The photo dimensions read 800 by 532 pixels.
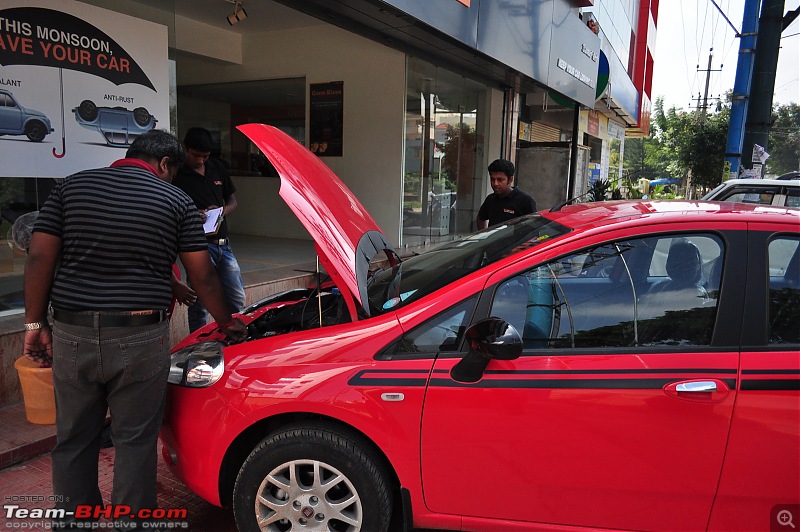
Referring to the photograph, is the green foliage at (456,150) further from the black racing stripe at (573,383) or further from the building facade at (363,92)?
the black racing stripe at (573,383)

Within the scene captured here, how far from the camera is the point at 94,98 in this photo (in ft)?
16.2

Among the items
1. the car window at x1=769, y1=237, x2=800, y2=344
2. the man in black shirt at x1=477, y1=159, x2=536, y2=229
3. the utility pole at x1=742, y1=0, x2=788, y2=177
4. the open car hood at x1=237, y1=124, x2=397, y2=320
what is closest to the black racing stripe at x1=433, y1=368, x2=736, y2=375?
the car window at x1=769, y1=237, x2=800, y2=344

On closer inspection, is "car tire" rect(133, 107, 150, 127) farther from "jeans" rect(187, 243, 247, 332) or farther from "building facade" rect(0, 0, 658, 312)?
"jeans" rect(187, 243, 247, 332)

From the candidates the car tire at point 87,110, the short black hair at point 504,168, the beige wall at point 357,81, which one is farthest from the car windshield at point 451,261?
the beige wall at point 357,81

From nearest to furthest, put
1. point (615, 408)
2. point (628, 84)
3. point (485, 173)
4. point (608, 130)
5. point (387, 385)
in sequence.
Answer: point (615, 408) → point (387, 385) → point (485, 173) → point (628, 84) → point (608, 130)

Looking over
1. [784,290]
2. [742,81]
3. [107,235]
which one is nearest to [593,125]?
[742,81]

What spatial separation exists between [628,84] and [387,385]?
881 inches

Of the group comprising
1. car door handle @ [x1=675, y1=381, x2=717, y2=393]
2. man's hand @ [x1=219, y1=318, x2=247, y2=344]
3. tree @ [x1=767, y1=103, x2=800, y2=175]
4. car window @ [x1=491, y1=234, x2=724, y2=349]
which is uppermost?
tree @ [x1=767, y1=103, x2=800, y2=175]

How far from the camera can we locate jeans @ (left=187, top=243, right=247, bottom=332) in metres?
4.70

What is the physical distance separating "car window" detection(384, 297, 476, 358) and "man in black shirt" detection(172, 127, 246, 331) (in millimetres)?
2452

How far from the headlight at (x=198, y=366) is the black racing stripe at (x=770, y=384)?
2.13 meters

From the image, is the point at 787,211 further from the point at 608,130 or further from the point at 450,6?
the point at 608,130

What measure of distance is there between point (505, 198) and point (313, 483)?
3.79 m

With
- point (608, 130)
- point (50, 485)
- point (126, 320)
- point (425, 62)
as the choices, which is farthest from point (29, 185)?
point (608, 130)
